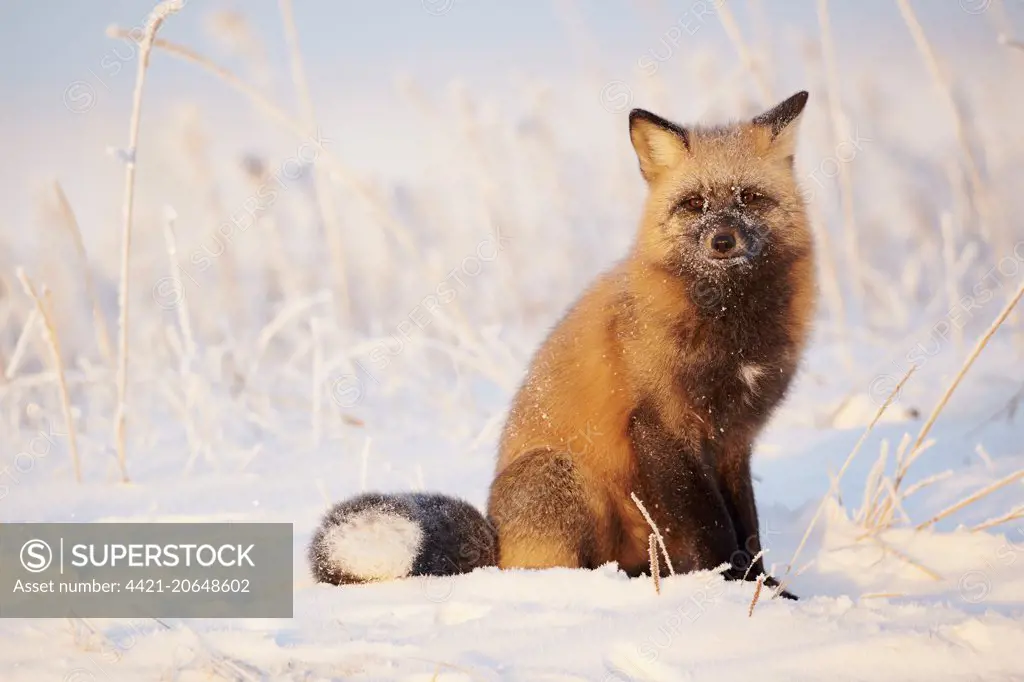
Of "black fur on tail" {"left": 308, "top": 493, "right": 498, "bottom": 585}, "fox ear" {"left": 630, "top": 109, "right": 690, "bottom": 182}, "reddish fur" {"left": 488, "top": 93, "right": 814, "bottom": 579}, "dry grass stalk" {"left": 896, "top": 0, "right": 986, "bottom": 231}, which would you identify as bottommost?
"black fur on tail" {"left": 308, "top": 493, "right": 498, "bottom": 585}

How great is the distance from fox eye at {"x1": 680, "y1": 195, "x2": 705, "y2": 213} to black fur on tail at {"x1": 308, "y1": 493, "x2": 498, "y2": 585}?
166 centimetres

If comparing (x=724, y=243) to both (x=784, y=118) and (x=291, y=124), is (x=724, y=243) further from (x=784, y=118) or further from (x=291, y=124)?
(x=291, y=124)

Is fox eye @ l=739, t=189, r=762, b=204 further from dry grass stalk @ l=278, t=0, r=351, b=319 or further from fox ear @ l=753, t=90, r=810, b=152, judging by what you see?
dry grass stalk @ l=278, t=0, r=351, b=319

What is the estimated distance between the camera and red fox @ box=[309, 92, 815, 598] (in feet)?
10.7

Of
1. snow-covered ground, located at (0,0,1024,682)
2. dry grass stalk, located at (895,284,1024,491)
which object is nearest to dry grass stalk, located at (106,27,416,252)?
snow-covered ground, located at (0,0,1024,682)

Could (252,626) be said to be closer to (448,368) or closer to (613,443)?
(613,443)

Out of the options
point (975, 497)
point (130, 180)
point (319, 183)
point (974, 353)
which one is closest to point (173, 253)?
point (130, 180)

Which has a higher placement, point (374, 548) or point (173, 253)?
point (173, 253)

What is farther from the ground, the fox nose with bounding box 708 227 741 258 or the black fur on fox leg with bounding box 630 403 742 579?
the fox nose with bounding box 708 227 741 258

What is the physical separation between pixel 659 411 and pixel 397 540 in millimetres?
1163

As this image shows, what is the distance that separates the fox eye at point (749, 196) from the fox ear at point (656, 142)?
14.5 inches

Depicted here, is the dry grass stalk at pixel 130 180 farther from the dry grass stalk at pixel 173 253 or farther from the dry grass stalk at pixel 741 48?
the dry grass stalk at pixel 741 48

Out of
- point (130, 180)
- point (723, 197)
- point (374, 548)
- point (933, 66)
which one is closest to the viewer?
point (374, 548)

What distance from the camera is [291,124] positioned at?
4.98 meters
